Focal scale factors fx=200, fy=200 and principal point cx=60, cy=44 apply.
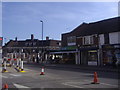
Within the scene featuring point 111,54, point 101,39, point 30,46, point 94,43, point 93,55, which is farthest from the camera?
point 30,46

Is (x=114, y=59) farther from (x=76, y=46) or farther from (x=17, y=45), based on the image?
(x=17, y=45)

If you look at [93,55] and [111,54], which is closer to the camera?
[111,54]

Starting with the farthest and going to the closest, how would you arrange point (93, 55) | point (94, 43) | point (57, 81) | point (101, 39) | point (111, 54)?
point (94, 43) → point (93, 55) → point (101, 39) → point (111, 54) → point (57, 81)

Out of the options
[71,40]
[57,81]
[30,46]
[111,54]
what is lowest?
[57,81]

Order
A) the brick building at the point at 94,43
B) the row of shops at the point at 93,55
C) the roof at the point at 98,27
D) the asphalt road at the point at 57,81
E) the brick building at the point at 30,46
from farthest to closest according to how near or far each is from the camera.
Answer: the brick building at the point at 30,46
the roof at the point at 98,27
the brick building at the point at 94,43
the row of shops at the point at 93,55
the asphalt road at the point at 57,81

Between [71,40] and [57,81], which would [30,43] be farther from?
[57,81]

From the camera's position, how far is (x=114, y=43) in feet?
103

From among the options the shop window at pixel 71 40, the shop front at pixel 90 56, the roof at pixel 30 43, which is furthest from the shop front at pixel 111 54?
the roof at pixel 30 43

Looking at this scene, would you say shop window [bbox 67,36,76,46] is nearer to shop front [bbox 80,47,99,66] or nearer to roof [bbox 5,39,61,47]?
shop front [bbox 80,47,99,66]

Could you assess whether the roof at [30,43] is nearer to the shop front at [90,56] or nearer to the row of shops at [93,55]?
the row of shops at [93,55]

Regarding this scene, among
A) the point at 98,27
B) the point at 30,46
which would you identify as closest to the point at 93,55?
the point at 98,27

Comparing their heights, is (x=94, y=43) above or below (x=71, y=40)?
below

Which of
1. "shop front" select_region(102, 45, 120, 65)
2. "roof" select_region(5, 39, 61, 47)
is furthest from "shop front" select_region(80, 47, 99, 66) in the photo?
"roof" select_region(5, 39, 61, 47)

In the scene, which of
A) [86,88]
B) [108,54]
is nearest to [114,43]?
[108,54]
